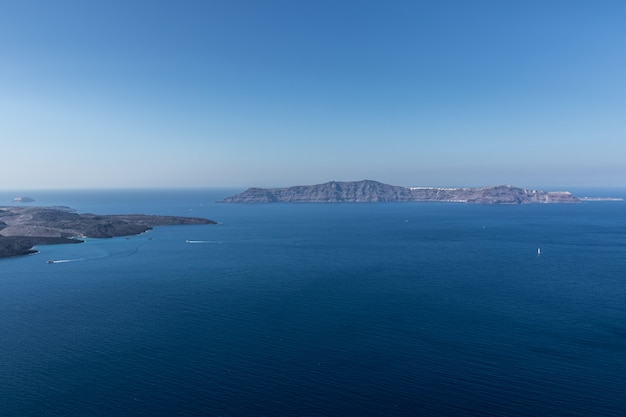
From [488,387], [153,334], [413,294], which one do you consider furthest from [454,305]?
[153,334]

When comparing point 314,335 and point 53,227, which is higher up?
point 53,227

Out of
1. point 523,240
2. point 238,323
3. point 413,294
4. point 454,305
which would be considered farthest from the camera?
point 523,240

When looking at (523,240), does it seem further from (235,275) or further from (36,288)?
(36,288)

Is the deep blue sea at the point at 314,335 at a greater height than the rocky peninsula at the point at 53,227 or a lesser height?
lesser

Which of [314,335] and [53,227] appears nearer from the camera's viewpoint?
Result: [314,335]
